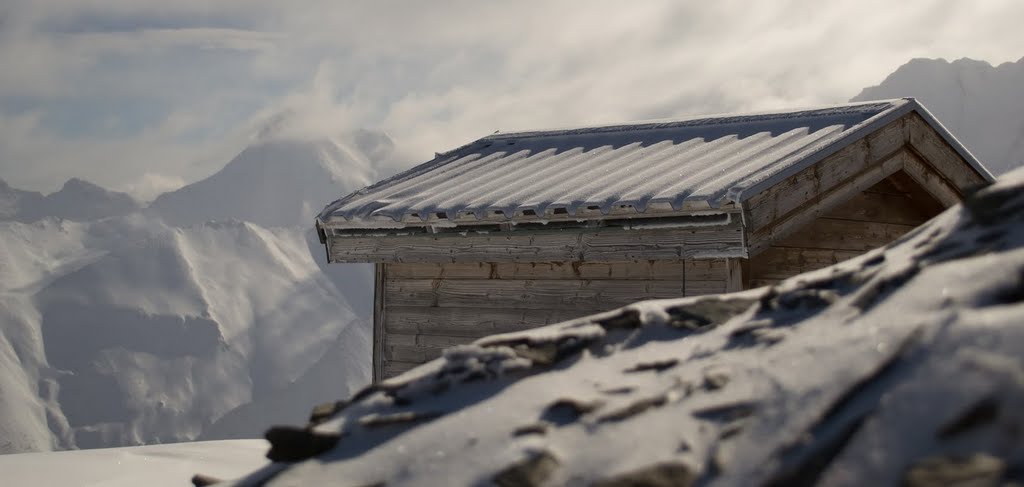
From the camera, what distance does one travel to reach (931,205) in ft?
26.8

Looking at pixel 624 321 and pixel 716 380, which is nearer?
pixel 716 380

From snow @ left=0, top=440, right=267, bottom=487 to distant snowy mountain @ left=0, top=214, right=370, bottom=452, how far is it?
117 meters

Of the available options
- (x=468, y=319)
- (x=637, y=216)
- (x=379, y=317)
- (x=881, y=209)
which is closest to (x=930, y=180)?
(x=881, y=209)

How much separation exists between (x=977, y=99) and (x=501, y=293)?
11117 centimetres

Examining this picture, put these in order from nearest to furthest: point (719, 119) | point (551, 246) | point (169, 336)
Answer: point (551, 246) → point (719, 119) → point (169, 336)

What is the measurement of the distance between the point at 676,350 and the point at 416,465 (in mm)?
787

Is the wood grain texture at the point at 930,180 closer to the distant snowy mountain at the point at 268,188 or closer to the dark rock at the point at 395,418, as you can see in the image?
the dark rock at the point at 395,418

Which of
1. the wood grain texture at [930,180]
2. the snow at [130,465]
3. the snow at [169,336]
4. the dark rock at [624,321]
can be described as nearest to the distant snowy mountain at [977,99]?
the snow at [169,336]

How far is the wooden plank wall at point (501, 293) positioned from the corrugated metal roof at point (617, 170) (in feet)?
1.70

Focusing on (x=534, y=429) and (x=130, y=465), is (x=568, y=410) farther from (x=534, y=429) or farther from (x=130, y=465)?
(x=130, y=465)

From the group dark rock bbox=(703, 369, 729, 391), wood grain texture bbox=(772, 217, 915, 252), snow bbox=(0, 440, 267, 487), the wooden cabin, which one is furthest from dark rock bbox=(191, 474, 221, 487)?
wood grain texture bbox=(772, 217, 915, 252)

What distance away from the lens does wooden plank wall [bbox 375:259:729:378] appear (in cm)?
650

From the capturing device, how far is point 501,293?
23.8 ft

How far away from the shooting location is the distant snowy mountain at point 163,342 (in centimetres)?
12356
